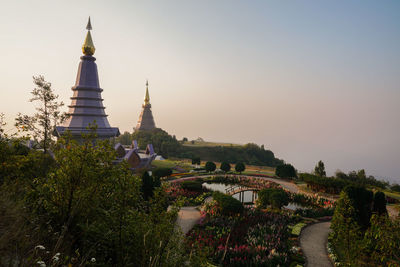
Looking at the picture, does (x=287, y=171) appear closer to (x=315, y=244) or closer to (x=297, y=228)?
(x=297, y=228)

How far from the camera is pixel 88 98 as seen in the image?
33.5 meters

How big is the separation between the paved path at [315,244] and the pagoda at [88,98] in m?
30.0

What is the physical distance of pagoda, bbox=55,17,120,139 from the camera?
3294 cm

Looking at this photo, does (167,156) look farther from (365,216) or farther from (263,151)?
(365,216)

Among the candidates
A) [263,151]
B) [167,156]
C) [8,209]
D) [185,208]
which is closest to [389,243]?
[8,209]

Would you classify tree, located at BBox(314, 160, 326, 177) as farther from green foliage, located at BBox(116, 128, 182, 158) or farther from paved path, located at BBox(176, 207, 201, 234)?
green foliage, located at BBox(116, 128, 182, 158)

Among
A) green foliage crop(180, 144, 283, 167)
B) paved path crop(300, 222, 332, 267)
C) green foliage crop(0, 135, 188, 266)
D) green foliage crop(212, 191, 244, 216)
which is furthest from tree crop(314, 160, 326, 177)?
green foliage crop(180, 144, 283, 167)

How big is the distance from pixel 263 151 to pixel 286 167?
54.5 meters

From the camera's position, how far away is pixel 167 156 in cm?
6506

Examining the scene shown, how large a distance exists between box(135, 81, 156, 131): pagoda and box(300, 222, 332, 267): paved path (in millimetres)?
68053

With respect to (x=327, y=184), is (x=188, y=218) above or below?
below

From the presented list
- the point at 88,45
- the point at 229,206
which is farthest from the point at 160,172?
the point at 88,45

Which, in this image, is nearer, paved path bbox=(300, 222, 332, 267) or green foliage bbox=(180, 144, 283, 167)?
paved path bbox=(300, 222, 332, 267)

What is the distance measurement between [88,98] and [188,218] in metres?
26.3
